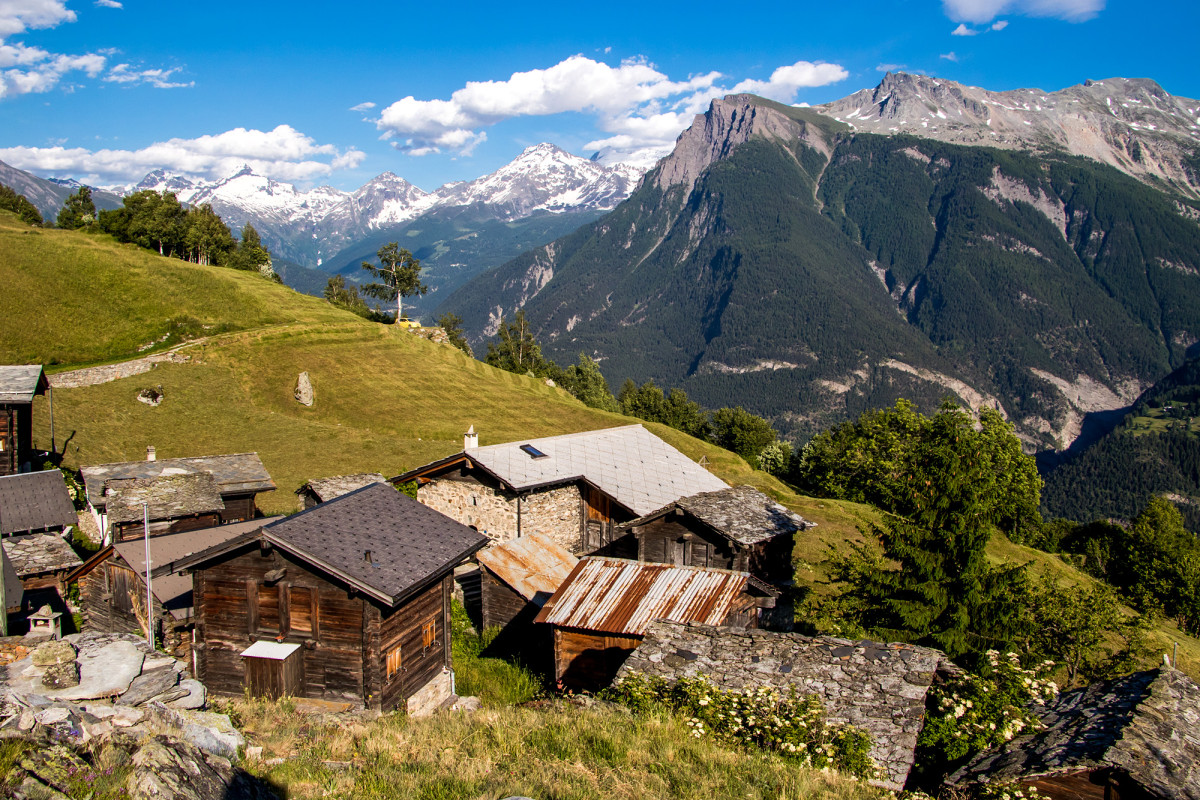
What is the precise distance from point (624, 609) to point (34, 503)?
33.5m

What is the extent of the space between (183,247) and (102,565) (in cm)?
9812

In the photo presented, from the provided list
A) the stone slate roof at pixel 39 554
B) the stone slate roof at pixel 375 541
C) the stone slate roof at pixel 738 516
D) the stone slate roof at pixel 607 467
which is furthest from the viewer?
the stone slate roof at pixel 607 467

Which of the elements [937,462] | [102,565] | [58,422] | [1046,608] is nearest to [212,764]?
[937,462]

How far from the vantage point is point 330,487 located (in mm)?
42125

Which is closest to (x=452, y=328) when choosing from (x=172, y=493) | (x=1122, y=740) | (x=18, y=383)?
(x=18, y=383)

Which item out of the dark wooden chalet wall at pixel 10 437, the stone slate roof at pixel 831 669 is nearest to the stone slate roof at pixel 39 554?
the dark wooden chalet wall at pixel 10 437

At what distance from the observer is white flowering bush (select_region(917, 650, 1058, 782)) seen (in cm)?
1091

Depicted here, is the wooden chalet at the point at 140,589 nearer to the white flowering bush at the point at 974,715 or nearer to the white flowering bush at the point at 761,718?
the white flowering bush at the point at 761,718

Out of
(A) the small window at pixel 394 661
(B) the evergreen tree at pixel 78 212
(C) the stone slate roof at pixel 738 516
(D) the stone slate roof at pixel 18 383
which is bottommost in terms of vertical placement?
(A) the small window at pixel 394 661

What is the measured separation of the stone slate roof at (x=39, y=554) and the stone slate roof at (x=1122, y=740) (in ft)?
122

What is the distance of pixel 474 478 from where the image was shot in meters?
38.4

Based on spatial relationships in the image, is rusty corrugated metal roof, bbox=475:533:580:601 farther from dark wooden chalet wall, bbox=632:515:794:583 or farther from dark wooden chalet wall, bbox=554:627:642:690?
dark wooden chalet wall, bbox=554:627:642:690

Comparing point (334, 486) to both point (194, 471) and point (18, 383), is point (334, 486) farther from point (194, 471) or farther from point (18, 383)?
point (18, 383)

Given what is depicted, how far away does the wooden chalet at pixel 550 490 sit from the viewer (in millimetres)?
36938
